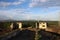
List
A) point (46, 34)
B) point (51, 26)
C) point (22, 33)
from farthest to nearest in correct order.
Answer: point (22, 33) → point (46, 34) → point (51, 26)

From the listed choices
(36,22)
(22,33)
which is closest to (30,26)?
(36,22)

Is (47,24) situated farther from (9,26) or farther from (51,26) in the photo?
(9,26)

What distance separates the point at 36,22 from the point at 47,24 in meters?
0.47

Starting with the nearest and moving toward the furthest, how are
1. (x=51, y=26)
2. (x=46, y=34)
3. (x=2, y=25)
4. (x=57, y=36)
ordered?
(x=2, y=25) → (x=51, y=26) → (x=57, y=36) → (x=46, y=34)

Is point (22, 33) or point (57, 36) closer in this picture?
point (57, 36)

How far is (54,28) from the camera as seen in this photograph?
7.68 metres

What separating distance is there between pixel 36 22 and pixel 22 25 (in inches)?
22.7

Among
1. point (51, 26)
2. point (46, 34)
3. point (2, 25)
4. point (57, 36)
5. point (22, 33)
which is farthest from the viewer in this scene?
point (22, 33)

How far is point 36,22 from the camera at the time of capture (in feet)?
24.4

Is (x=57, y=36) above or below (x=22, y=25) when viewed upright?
below

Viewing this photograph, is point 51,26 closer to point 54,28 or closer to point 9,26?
point 54,28

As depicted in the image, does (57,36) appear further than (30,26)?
Yes

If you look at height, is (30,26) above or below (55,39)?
above

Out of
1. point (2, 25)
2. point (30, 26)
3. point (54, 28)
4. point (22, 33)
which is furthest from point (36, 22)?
point (22, 33)
